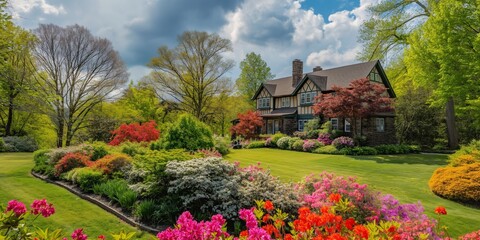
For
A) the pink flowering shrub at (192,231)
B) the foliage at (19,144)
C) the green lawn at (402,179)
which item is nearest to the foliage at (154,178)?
the pink flowering shrub at (192,231)

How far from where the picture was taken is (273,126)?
3372 centimetres

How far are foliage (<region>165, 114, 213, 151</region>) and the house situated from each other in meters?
15.5

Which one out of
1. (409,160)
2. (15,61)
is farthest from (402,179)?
(15,61)

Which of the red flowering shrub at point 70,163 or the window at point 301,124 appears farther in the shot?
the window at point 301,124

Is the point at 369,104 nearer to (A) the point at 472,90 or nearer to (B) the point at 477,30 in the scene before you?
(A) the point at 472,90

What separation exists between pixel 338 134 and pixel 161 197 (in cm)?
2100

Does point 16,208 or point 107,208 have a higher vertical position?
point 16,208

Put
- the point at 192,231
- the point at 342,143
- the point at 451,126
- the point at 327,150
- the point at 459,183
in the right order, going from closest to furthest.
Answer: the point at 192,231 → the point at 459,183 → the point at 327,150 → the point at 342,143 → the point at 451,126

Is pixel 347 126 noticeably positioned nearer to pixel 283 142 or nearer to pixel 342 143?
pixel 342 143

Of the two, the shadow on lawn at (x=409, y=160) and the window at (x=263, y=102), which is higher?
the window at (x=263, y=102)

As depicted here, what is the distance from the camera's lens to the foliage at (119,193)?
7320 millimetres

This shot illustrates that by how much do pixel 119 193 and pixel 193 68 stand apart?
29.0 meters

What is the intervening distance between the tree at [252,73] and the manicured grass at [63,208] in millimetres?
38929

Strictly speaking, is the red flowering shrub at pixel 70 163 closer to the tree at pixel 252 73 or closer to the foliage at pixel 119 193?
the foliage at pixel 119 193
